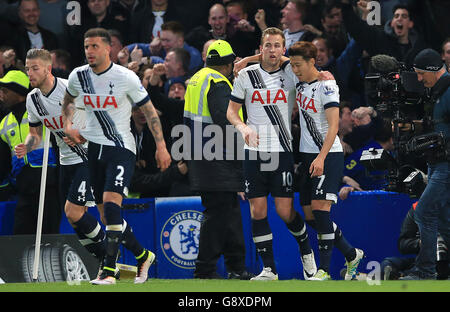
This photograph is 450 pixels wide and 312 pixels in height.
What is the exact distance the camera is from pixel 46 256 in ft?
33.7

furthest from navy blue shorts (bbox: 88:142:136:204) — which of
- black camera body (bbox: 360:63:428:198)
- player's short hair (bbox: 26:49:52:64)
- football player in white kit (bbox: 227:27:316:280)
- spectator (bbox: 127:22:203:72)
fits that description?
spectator (bbox: 127:22:203:72)

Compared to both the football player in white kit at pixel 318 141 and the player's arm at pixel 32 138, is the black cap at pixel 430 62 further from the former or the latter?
the player's arm at pixel 32 138

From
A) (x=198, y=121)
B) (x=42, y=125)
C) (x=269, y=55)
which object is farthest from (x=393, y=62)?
(x=42, y=125)

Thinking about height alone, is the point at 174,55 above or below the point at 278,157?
above

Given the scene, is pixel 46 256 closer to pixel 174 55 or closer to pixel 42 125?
pixel 42 125

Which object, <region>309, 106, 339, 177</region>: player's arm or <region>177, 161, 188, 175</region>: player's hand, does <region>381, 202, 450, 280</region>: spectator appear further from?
<region>177, 161, 188, 175</region>: player's hand

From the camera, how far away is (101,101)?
8.67m

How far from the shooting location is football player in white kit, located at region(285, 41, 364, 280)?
8922mm

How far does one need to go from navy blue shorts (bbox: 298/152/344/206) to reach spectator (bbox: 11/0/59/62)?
5.94 metres

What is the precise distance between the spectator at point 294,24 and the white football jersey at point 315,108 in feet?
10.1

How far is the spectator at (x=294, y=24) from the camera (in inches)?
478

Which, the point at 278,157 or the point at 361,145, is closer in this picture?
the point at 278,157

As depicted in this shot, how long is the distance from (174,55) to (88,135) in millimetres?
3707

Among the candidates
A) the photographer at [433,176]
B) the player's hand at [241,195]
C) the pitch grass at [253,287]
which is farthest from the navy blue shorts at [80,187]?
the photographer at [433,176]
